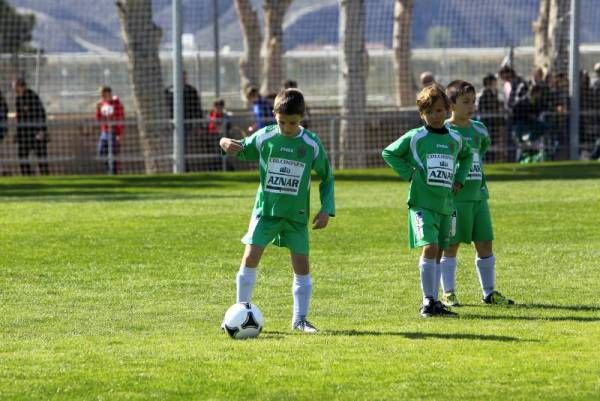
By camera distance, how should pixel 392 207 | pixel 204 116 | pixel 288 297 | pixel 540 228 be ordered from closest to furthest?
1. pixel 288 297
2. pixel 540 228
3. pixel 392 207
4. pixel 204 116

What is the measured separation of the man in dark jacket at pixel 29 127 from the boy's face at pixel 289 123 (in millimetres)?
16657

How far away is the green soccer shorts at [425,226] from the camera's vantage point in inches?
423

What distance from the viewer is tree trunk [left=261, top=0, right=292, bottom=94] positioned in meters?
32.2

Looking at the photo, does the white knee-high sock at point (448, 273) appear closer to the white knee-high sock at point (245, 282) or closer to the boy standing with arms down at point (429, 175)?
the boy standing with arms down at point (429, 175)

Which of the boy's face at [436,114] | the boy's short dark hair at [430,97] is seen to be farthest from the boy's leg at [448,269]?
the boy's short dark hair at [430,97]

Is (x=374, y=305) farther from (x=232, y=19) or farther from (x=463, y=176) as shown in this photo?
(x=232, y=19)

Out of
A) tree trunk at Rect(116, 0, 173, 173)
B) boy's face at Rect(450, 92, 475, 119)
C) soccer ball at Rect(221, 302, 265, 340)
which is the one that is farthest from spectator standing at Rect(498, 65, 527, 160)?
soccer ball at Rect(221, 302, 265, 340)

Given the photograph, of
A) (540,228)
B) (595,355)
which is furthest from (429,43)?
(595,355)

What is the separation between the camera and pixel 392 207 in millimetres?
19453

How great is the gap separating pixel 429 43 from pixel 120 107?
804 cm

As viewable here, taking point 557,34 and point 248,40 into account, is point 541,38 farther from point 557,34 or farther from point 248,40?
point 248,40

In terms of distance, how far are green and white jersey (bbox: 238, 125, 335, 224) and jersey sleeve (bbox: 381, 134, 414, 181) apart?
928 millimetres

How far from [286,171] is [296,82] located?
65.5 feet

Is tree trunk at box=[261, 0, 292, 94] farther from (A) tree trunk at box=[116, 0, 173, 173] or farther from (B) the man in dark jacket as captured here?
(B) the man in dark jacket
